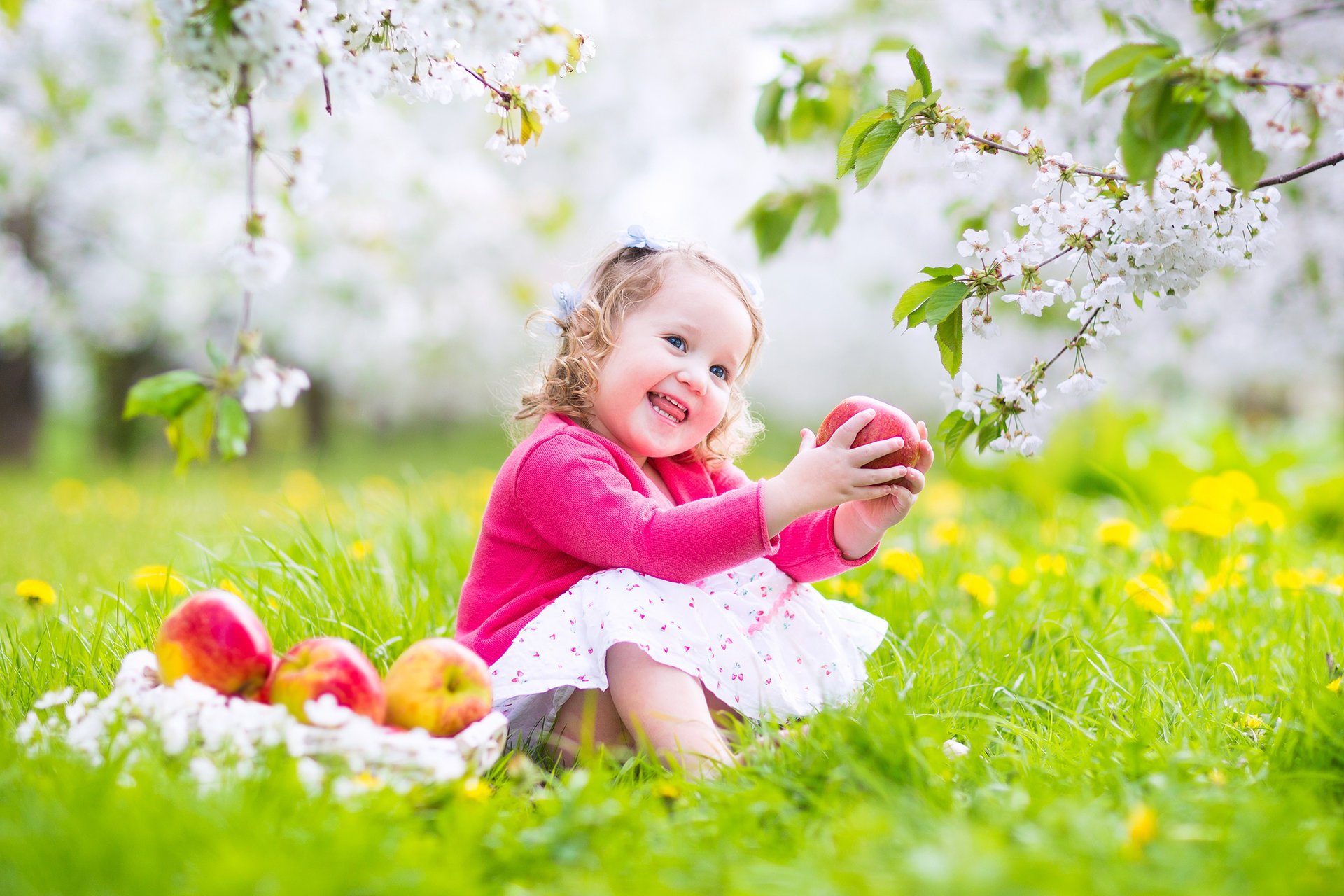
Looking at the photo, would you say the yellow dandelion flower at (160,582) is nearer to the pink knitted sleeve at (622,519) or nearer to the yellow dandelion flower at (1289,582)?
the pink knitted sleeve at (622,519)

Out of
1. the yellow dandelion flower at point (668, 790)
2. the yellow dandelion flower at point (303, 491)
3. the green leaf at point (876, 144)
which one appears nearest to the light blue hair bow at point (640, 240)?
the green leaf at point (876, 144)

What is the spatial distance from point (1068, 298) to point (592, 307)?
2.89 feet

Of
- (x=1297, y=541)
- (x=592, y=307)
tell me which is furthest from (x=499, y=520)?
(x=1297, y=541)

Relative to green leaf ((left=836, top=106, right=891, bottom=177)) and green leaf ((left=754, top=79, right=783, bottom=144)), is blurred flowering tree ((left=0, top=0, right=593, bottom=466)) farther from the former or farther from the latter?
green leaf ((left=754, top=79, right=783, bottom=144))

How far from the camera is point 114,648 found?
1.90 metres

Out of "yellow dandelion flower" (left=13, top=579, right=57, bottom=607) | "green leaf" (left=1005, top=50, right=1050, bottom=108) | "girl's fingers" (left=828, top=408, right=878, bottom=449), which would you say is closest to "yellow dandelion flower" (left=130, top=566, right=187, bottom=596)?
"yellow dandelion flower" (left=13, top=579, right=57, bottom=607)

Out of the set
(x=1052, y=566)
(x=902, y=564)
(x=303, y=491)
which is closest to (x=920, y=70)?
(x=902, y=564)

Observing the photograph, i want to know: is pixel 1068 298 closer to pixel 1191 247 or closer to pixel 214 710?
pixel 1191 247

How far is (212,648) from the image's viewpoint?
54.7 inches

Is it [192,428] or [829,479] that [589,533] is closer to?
[829,479]

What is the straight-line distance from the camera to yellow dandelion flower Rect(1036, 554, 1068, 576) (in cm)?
259

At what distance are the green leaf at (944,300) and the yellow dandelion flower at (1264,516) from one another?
208 centimetres

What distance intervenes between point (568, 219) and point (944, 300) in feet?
23.9

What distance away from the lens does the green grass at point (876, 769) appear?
1.03 meters
